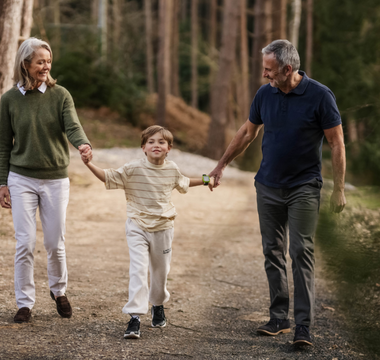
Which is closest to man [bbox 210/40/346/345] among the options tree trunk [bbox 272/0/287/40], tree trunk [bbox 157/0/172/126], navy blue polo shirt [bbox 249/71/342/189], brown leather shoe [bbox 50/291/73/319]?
navy blue polo shirt [bbox 249/71/342/189]

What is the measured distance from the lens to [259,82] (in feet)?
54.5

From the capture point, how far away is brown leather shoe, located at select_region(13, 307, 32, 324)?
→ 3.94 metres

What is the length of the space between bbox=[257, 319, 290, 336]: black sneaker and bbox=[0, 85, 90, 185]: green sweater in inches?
75.8

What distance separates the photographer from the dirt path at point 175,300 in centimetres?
370

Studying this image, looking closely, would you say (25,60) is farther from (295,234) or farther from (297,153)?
(295,234)

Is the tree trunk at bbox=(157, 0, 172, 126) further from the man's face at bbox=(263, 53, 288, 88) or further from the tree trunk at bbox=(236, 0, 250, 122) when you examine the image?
the man's face at bbox=(263, 53, 288, 88)

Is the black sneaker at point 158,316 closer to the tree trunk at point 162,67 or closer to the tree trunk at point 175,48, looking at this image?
the tree trunk at point 162,67

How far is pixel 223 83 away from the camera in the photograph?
59.5 feet

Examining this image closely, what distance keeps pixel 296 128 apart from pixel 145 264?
1.42 meters

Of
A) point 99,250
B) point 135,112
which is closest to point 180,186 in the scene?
point 99,250

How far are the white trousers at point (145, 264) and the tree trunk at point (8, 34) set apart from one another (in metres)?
3.91

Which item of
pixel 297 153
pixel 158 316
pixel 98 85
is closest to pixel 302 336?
pixel 158 316

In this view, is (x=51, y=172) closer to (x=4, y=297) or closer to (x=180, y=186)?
(x=180, y=186)

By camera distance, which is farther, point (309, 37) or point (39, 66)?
point (309, 37)
